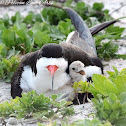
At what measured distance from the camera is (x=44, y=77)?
3.01 metres

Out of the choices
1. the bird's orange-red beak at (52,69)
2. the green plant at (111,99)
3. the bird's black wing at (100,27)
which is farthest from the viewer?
the bird's black wing at (100,27)

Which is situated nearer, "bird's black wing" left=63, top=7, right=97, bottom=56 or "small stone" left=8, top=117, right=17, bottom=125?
"small stone" left=8, top=117, right=17, bottom=125

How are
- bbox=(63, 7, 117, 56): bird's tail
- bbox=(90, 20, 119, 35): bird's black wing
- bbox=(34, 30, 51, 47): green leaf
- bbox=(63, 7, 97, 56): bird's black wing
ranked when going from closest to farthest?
bbox=(63, 7, 117, 56): bird's tail
bbox=(63, 7, 97, 56): bird's black wing
bbox=(34, 30, 51, 47): green leaf
bbox=(90, 20, 119, 35): bird's black wing

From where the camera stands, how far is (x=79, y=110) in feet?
8.43

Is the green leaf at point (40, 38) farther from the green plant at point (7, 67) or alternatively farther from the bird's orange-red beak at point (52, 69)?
the bird's orange-red beak at point (52, 69)

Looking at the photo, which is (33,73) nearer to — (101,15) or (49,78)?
(49,78)

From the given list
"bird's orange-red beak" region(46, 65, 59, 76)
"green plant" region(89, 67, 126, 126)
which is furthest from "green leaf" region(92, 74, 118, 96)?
"bird's orange-red beak" region(46, 65, 59, 76)

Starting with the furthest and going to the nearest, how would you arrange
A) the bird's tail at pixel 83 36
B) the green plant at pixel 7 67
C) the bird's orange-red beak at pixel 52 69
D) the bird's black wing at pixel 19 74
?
the bird's tail at pixel 83 36 → the green plant at pixel 7 67 → the bird's black wing at pixel 19 74 → the bird's orange-red beak at pixel 52 69

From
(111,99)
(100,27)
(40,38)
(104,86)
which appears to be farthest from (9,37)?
(111,99)

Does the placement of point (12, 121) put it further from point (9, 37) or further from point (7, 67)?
point (9, 37)

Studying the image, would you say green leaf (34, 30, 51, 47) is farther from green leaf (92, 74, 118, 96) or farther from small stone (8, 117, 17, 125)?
small stone (8, 117, 17, 125)

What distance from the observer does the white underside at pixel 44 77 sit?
2.92 metres

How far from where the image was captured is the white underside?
292 centimetres

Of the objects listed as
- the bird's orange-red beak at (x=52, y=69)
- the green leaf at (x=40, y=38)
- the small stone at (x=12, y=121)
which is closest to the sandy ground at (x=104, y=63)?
the small stone at (x=12, y=121)
